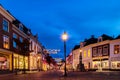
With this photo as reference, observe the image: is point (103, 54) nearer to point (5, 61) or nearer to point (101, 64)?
point (101, 64)

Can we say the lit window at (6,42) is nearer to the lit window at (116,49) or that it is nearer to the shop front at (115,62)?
the lit window at (116,49)

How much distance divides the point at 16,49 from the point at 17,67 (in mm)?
3973

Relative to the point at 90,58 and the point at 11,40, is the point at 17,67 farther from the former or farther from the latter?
the point at 90,58

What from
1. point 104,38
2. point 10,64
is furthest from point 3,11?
point 104,38

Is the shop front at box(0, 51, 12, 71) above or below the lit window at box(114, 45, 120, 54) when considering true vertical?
below

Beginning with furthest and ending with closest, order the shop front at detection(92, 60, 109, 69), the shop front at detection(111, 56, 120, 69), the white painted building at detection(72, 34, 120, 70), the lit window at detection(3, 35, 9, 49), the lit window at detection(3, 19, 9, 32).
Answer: the shop front at detection(92, 60, 109, 69)
the white painted building at detection(72, 34, 120, 70)
the shop front at detection(111, 56, 120, 69)
the lit window at detection(3, 19, 9, 32)
the lit window at detection(3, 35, 9, 49)

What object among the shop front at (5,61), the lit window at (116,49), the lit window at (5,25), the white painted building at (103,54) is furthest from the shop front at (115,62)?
the lit window at (5,25)

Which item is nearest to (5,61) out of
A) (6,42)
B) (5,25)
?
(6,42)

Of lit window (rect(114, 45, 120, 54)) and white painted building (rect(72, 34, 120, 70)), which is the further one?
white painted building (rect(72, 34, 120, 70))

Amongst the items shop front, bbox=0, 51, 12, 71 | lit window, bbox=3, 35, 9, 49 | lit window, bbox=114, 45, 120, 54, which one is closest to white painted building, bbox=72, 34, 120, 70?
lit window, bbox=114, 45, 120, 54

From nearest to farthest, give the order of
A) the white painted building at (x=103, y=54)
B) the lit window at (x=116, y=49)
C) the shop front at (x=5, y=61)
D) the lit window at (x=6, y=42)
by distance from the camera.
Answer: the shop front at (x=5, y=61), the lit window at (x=6, y=42), the lit window at (x=116, y=49), the white painted building at (x=103, y=54)

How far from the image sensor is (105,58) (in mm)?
76188

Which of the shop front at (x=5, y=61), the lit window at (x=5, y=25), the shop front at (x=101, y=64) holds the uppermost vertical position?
the lit window at (x=5, y=25)

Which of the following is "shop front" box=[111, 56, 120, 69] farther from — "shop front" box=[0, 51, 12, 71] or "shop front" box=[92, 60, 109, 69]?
"shop front" box=[0, 51, 12, 71]
